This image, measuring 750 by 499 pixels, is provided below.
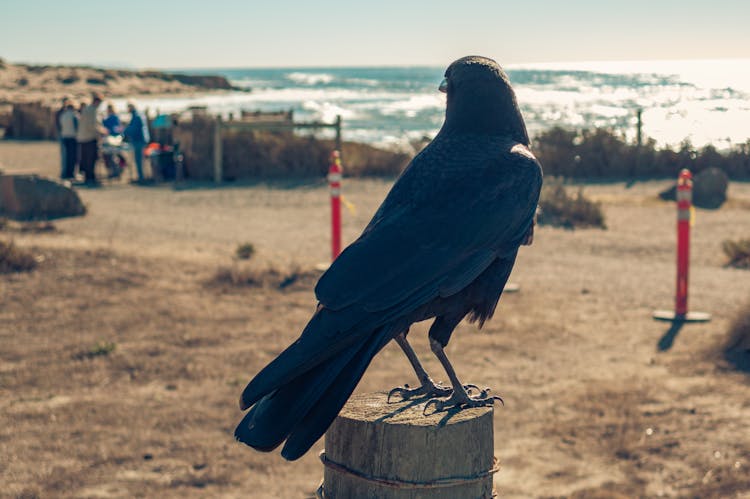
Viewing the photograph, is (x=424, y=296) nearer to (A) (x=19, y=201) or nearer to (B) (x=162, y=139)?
(A) (x=19, y=201)

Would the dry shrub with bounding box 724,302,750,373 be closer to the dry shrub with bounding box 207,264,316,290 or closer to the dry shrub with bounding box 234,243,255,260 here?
the dry shrub with bounding box 207,264,316,290

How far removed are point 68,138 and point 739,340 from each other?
14604mm

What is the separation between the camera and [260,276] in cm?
1016

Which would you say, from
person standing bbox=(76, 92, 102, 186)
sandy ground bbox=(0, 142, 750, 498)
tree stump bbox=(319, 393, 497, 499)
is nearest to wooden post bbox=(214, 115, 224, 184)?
person standing bbox=(76, 92, 102, 186)

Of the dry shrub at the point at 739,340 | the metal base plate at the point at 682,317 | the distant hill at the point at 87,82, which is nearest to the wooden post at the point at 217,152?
the metal base plate at the point at 682,317

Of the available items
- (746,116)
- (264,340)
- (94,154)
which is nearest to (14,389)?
(264,340)

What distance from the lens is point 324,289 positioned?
7.43ft

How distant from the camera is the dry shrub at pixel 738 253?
38.1 feet

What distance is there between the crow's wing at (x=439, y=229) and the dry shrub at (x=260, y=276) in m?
7.43

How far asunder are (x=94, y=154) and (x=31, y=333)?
10833 mm

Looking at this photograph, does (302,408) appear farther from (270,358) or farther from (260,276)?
(260,276)

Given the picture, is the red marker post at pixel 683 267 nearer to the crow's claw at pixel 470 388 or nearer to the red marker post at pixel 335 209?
the red marker post at pixel 335 209

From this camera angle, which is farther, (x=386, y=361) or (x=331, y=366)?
(x=386, y=361)

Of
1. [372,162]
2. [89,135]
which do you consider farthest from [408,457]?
[372,162]
